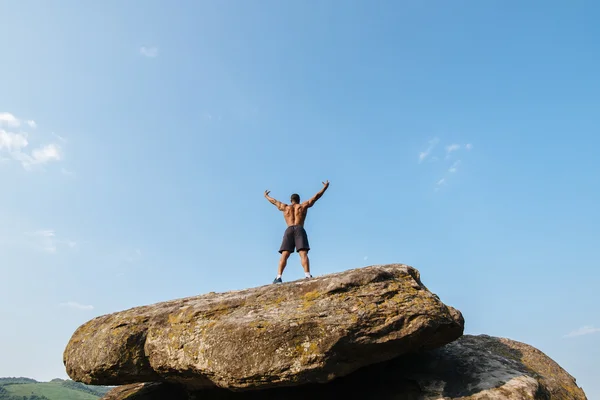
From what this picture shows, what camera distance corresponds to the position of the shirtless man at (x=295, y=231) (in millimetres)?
13102

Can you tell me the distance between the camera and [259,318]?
8.33m

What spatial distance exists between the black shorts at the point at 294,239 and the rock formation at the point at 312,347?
3518 millimetres

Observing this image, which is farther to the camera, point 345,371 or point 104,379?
point 104,379

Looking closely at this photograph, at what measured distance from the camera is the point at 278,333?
7922mm

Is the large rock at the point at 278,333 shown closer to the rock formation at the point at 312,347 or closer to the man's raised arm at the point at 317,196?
the rock formation at the point at 312,347

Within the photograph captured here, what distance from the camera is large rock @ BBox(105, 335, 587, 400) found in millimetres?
8757

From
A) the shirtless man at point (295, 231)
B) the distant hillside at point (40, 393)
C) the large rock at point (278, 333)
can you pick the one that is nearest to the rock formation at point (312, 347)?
the large rock at point (278, 333)

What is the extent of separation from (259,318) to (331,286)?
166 centimetres

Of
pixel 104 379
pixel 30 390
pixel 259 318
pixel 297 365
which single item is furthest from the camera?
pixel 30 390

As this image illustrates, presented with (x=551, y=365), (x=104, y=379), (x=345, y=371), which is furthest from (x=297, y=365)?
(x=551, y=365)

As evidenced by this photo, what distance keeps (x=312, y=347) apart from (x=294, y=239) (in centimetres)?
598

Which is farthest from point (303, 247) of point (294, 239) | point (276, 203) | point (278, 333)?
point (278, 333)

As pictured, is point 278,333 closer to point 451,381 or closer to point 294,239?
point 451,381

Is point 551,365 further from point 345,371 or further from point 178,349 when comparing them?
point 178,349
